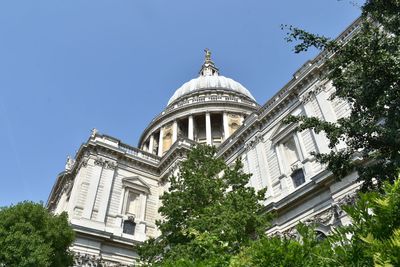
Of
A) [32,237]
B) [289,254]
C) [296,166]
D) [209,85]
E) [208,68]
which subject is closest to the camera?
[289,254]

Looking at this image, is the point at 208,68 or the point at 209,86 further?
the point at 208,68

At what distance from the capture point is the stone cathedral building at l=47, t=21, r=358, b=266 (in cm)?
1769

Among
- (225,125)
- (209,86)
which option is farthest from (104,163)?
(209,86)

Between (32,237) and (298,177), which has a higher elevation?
(298,177)

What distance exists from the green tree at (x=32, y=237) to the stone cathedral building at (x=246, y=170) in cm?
508

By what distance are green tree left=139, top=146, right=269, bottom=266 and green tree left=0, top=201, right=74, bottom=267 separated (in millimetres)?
4219

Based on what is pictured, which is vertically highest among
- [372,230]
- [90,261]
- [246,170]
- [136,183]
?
[136,183]

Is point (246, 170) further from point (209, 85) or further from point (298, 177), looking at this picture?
point (209, 85)

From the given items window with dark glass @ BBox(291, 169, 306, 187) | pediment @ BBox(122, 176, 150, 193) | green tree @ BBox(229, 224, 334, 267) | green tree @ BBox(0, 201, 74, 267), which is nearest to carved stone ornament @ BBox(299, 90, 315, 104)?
window with dark glass @ BBox(291, 169, 306, 187)

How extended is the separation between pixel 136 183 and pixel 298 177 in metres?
13.6

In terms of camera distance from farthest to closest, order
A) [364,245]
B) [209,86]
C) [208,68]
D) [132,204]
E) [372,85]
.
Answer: [208,68] < [209,86] < [132,204] < [372,85] < [364,245]

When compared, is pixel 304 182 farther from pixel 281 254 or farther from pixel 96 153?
pixel 96 153

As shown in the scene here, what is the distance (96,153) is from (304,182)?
1605 cm

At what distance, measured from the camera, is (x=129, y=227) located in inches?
985
